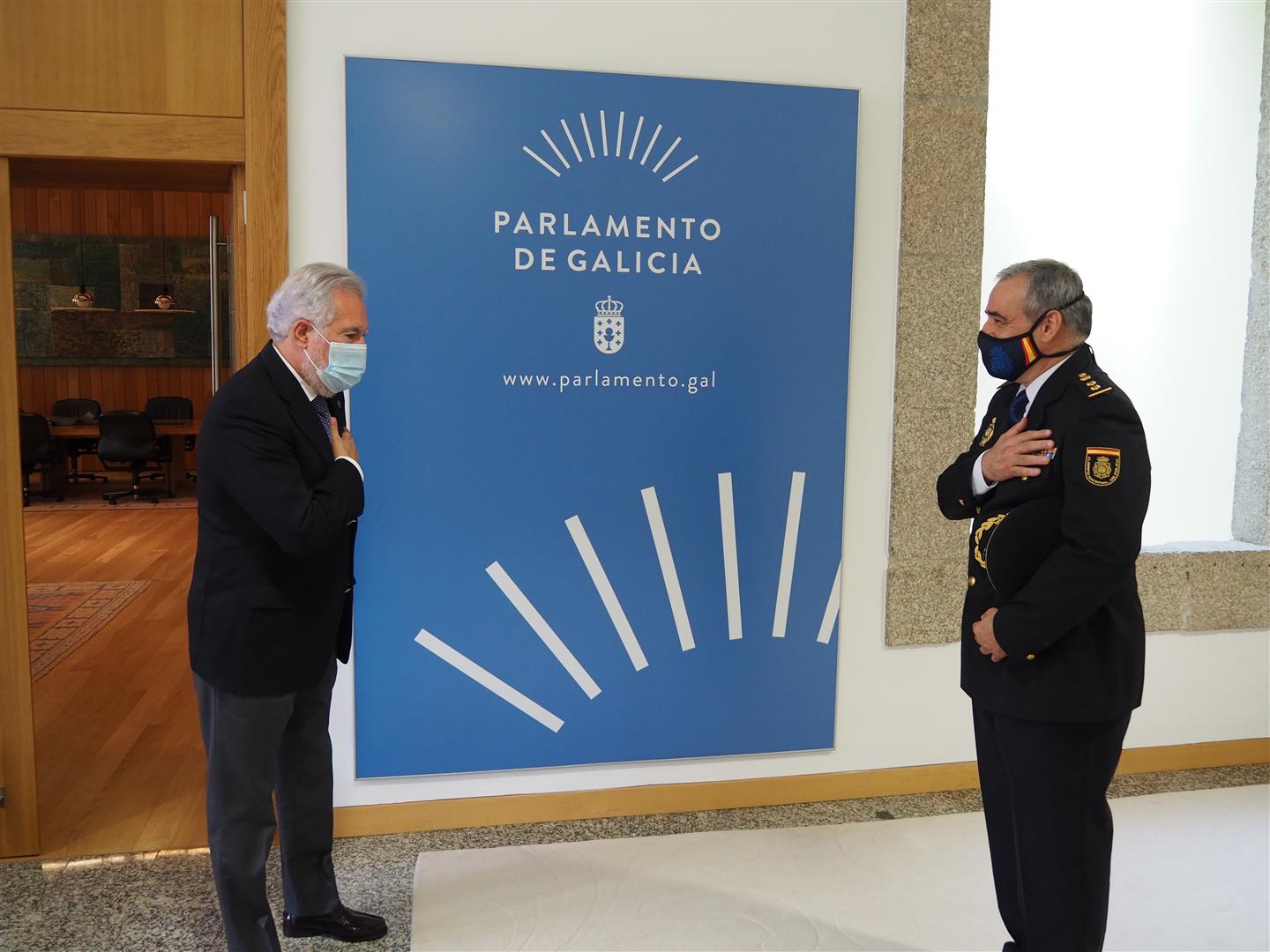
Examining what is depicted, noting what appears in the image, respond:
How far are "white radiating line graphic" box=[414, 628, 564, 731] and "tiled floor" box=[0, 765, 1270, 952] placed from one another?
36 cm

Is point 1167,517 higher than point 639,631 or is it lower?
higher

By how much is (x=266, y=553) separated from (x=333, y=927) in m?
1.12

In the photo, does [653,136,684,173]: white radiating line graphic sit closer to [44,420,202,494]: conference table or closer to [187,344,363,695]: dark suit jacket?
[187,344,363,695]: dark suit jacket

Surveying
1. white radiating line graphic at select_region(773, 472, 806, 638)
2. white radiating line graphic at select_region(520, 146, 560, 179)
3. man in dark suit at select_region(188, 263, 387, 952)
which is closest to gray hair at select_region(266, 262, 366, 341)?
man in dark suit at select_region(188, 263, 387, 952)

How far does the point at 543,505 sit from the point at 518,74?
1.32 meters

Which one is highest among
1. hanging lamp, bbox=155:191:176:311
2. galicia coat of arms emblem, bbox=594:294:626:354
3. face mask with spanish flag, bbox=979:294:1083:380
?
hanging lamp, bbox=155:191:176:311

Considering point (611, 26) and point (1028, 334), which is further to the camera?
point (611, 26)

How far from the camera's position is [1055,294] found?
2.15m

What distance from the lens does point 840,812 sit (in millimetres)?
3471

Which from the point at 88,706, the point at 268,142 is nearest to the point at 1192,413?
the point at 268,142

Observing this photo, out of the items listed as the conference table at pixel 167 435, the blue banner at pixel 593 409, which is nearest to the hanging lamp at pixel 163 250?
the conference table at pixel 167 435

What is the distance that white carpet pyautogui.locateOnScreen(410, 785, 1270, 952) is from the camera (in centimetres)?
270

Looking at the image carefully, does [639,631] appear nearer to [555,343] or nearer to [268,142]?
[555,343]

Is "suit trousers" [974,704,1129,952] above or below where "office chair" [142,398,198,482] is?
below
